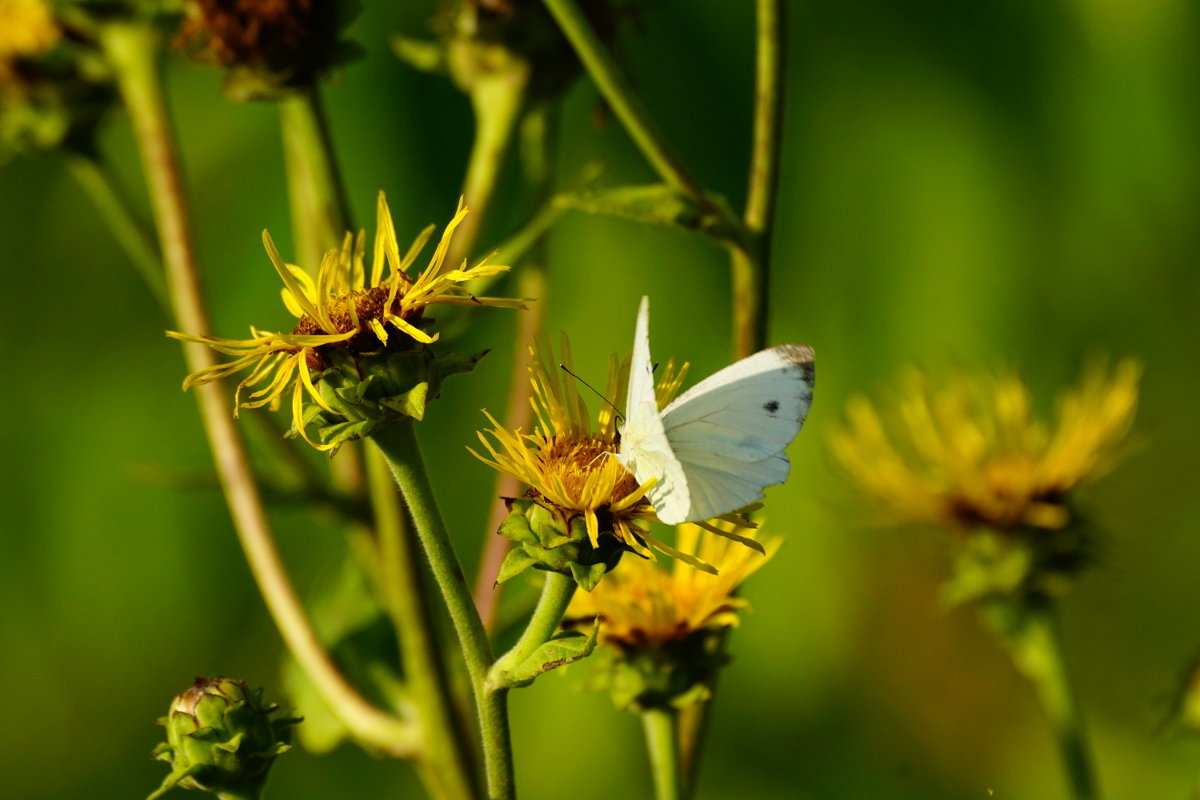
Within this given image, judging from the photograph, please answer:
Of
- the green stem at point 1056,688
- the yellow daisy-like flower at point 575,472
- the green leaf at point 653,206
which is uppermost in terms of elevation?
the green leaf at point 653,206

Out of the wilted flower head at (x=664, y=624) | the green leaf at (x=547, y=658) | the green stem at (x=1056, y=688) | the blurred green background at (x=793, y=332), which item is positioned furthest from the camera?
the blurred green background at (x=793, y=332)

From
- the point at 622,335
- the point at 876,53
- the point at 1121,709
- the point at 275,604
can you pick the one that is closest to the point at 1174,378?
the point at 1121,709

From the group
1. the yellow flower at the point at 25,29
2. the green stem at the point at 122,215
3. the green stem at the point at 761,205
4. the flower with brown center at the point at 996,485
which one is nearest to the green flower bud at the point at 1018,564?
the flower with brown center at the point at 996,485

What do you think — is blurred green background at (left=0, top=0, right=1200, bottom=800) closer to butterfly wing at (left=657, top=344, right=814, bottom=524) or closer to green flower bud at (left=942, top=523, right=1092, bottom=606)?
green flower bud at (left=942, top=523, right=1092, bottom=606)

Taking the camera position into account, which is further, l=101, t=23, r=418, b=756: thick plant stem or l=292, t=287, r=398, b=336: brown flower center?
l=101, t=23, r=418, b=756: thick plant stem

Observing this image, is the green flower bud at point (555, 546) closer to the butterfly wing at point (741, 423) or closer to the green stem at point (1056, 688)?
the butterfly wing at point (741, 423)

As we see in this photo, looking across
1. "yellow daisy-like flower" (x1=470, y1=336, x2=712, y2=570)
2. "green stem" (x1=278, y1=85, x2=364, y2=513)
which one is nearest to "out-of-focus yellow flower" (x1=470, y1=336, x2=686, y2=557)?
"yellow daisy-like flower" (x1=470, y1=336, x2=712, y2=570)
